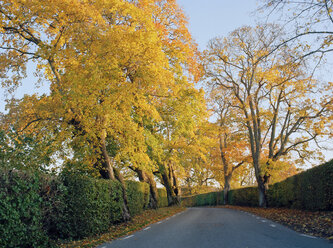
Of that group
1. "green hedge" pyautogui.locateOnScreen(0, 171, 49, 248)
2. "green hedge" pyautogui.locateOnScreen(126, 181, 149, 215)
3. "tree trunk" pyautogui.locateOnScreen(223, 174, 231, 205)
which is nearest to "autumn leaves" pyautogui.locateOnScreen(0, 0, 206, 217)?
"green hedge" pyautogui.locateOnScreen(126, 181, 149, 215)

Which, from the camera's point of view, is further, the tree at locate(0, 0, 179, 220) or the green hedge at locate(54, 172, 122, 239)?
the tree at locate(0, 0, 179, 220)

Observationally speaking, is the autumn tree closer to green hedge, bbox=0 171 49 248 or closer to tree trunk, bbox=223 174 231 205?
tree trunk, bbox=223 174 231 205

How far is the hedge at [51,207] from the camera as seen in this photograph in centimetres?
740

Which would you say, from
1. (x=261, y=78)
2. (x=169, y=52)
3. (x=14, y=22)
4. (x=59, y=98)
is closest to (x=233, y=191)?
(x=261, y=78)

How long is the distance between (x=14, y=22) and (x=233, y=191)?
28624 millimetres

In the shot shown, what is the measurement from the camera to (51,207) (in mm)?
9172

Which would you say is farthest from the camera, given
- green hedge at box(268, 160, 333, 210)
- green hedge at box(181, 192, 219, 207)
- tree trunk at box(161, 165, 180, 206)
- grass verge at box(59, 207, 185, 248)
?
green hedge at box(181, 192, 219, 207)

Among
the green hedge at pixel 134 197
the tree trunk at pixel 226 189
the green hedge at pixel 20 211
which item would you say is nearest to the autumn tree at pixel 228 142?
the tree trunk at pixel 226 189

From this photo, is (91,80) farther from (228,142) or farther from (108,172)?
(228,142)

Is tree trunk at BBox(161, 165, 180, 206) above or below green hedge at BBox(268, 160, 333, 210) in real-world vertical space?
above

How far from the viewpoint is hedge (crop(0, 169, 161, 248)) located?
7.40 meters

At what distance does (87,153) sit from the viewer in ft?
47.8

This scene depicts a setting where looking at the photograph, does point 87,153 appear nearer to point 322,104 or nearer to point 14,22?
point 14,22

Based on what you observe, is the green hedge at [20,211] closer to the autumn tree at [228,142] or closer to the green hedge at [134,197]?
the green hedge at [134,197]
